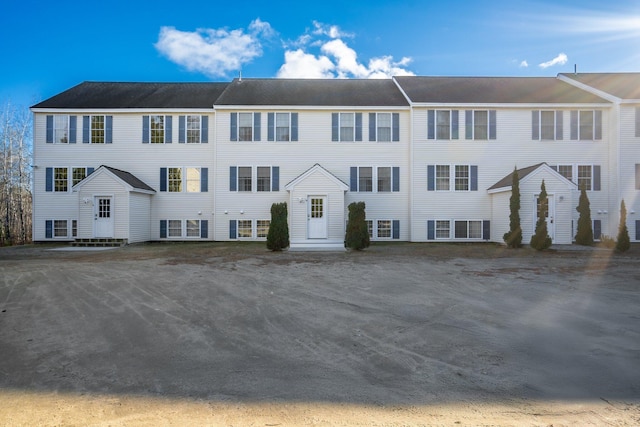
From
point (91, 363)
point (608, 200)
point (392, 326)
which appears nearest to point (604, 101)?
point (608, 200)

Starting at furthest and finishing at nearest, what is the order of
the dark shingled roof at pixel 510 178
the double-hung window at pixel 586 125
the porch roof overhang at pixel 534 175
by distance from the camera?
the double-hung window at pixel 586 125 < the dark shingled roof at pixel 510 178 < the porch roof overhang at pixel 534 175

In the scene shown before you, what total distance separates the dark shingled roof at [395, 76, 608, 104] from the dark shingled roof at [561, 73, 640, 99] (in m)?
0.79

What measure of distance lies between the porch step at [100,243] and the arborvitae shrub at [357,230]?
37.4 ft

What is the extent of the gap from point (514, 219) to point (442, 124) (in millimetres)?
6291

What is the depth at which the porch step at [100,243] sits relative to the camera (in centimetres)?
1804

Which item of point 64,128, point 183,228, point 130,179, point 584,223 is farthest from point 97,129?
point 584,223

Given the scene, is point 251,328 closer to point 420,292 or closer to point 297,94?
point 420,292

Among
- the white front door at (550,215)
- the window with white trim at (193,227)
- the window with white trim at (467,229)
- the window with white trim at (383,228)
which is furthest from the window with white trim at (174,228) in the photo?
the white front door at (550,215)

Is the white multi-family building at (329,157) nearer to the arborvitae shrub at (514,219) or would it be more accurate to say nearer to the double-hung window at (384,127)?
the double-hung window at (384,127)

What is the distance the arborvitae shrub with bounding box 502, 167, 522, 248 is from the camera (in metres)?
16.1

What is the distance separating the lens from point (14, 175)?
2561 cm

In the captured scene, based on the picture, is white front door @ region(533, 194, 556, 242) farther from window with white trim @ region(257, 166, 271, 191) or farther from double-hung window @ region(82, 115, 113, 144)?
double-hung window @ region(82, 115, 113, 144)

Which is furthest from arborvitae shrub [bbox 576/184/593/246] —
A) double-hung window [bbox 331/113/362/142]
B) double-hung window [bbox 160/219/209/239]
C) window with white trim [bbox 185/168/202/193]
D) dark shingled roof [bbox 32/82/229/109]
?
dark shingled roof [bbox 32/82/229/109]

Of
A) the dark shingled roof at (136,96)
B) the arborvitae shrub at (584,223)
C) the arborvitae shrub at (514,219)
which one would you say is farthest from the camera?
the dark shingled roof at (136,96)
